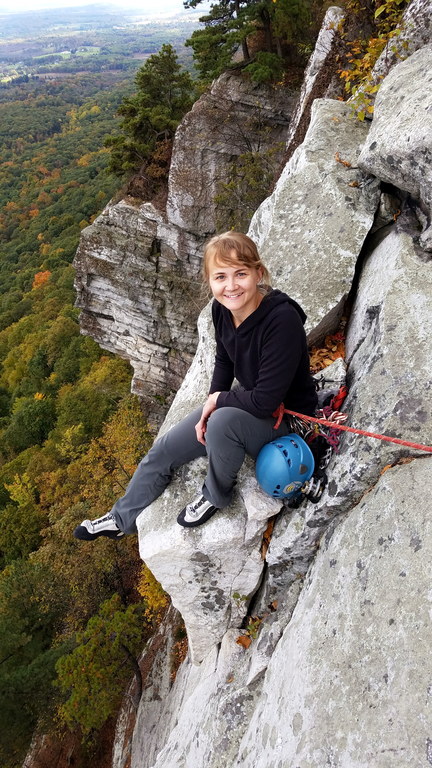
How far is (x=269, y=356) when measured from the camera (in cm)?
356

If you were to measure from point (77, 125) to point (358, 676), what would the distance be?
130226 millimetres

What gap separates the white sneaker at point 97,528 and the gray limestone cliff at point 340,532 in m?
0.54

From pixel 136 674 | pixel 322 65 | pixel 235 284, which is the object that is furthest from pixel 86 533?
pixel 322 65

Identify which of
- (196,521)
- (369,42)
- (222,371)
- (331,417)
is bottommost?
(196,521)

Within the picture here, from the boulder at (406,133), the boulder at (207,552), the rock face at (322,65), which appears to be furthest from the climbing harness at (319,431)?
the rock face at (322,65)

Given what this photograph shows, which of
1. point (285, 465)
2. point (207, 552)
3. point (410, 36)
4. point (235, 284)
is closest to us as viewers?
point (235, 284)

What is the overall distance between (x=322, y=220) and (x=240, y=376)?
8.75ft

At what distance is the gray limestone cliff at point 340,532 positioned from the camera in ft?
9.07

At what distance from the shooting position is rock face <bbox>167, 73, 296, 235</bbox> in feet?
53.0

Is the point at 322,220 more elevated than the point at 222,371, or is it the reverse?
the point at 322,220

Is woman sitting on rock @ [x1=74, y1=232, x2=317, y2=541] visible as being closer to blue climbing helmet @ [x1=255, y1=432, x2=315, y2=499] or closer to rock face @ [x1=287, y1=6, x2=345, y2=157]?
blue climbing helmet @ [x1=255, y1=432, x2=315, y2=499]

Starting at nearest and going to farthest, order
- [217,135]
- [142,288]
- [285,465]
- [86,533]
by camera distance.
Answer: [285,465], [86,533], [217,135], [142,288]

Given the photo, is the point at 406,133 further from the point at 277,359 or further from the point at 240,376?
the point at 240,376

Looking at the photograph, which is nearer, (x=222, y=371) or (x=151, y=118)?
(x=222, y=371)
